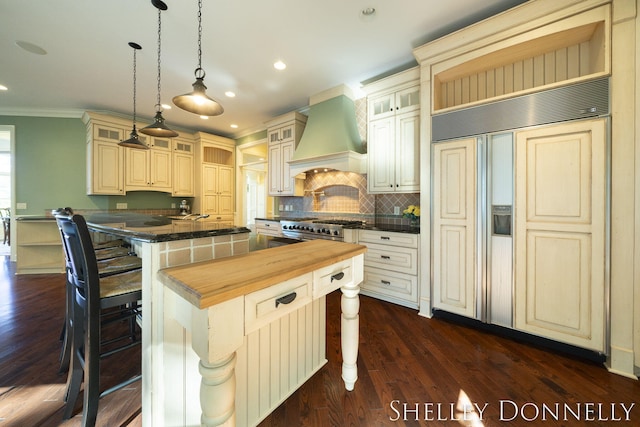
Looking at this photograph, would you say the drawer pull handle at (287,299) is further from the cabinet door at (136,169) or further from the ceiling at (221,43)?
the cabinet door at (136,169)

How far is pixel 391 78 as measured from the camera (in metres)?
2.82

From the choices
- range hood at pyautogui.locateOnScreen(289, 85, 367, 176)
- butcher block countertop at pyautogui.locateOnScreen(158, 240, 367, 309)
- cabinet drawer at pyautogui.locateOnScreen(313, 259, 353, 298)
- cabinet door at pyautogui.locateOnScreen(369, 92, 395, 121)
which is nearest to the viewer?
butcher block countertop at pyautogui.locateOnScreen(158, 240, 367, 309)

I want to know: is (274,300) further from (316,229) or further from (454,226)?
(316,229)

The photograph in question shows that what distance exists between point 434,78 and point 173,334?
2.94m

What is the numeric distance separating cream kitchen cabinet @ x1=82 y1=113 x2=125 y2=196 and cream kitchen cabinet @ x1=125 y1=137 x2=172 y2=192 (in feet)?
0.43

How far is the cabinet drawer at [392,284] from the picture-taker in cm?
257

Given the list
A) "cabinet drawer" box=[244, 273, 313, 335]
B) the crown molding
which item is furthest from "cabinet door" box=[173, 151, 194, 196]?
"cabinet drawer" box=[244, 273, 313, 335]

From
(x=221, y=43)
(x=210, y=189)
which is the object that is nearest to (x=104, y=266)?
(x=221, y=43)

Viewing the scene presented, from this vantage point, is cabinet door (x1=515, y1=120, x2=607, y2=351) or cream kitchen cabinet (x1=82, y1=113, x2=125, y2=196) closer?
cabinet door (x1=515, y1=120, x2=607, y2=351)

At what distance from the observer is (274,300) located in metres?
0.88

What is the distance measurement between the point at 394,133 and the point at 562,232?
1.81m

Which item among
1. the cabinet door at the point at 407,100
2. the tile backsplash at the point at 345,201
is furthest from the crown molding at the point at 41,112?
the cabinet door at the point at 407,100

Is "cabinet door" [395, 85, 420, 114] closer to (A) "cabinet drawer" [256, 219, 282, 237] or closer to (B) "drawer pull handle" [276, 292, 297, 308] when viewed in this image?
(A) "cabinet drawer" [256, 219, 282, 237]

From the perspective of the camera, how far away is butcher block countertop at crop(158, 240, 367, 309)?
0.69m
